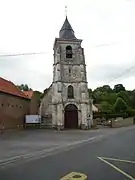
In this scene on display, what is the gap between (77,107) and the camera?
53.5 meters

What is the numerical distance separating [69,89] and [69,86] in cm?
54

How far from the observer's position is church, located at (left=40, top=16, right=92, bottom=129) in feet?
174

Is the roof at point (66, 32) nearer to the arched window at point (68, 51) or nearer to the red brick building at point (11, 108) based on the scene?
the arched window at point (68, 51)

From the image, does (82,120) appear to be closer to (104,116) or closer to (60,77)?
(60,77)

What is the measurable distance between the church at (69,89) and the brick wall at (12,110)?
4505 millimetres

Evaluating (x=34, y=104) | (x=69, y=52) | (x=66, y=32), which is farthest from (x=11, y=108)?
(x=66, y=32)

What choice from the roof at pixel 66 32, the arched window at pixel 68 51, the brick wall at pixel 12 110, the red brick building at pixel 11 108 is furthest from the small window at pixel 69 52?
the brick wall at pixel 12 110

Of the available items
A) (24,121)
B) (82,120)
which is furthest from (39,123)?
(82,120)

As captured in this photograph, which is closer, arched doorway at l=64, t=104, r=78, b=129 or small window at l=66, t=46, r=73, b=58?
arched doorway at l=64, t=104, r=78, b=129

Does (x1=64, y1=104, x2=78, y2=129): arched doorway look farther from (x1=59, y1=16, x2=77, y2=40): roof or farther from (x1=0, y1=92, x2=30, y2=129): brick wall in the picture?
(x1=59, y1=16, x2=77, y2=40): roof

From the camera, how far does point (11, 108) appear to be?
5234cm

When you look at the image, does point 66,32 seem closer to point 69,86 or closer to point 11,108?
point 69,86

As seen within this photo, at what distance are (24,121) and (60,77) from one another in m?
11.0

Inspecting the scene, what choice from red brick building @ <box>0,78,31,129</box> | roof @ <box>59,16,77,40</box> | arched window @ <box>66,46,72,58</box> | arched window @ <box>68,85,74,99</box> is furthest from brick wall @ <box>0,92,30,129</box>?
roof @ <box>59,16,77,40</box>
